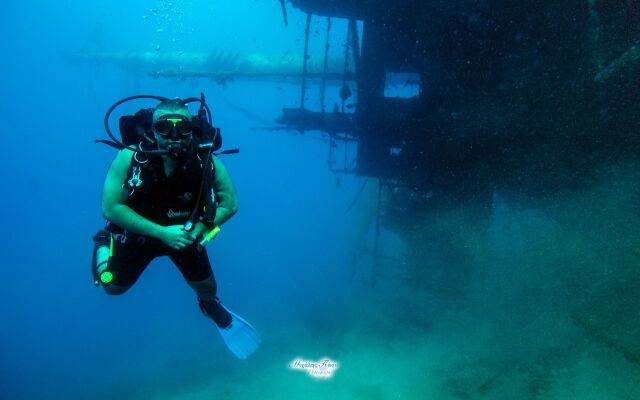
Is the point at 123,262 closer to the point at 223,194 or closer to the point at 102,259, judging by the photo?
the point at 102,259

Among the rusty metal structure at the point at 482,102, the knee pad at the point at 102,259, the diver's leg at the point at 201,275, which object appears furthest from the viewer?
the rusty metal structure at the point at 482,102

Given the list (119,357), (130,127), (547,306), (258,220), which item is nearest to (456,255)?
(547,306)

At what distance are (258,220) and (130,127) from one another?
3592 inches

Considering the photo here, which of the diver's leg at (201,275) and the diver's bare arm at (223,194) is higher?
the diver's bare arm at (223,194)

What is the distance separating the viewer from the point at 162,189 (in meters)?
3.67

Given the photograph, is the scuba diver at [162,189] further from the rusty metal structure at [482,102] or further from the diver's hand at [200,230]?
the rusty metal structure at [482,102]

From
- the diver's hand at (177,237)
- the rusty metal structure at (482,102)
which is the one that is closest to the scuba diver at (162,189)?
the diver's hand at (177,237)

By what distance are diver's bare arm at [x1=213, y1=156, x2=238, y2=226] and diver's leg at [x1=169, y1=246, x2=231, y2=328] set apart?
51 cm

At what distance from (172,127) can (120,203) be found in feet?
3.04

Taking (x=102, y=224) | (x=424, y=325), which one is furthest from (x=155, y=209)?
(x=102, y=224)

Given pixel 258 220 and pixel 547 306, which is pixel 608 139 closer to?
pixel 547 306

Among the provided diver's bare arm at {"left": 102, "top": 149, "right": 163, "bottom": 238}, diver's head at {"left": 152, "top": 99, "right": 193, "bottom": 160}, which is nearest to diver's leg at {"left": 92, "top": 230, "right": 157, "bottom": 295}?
diver's bare arm at {"left": 102, "top": 149, "right": 163, "bottom": 238}

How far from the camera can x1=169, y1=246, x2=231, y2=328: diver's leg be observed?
4.23 metres

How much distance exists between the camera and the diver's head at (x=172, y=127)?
3.21 metres
